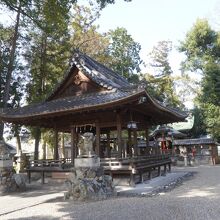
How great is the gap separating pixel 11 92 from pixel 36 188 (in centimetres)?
1334

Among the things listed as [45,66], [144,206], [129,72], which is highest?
[129,72]

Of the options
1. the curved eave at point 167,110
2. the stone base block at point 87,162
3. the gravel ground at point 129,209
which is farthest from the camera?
the curved eave at point 167,110

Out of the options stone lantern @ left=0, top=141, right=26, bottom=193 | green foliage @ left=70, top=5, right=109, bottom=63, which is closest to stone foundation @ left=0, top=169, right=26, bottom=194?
stone lantern @ left=0, top=141, right=26, bottom=193

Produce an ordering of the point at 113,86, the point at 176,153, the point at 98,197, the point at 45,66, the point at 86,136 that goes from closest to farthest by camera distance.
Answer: the point at 98,197 < the point at 86,136 < the point at 113,86 < the point at 45,66 < the point at 176,153

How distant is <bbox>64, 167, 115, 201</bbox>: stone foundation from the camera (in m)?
12.1

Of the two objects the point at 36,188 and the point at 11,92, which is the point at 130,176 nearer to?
the point at 36,188

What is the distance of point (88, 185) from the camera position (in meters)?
12.3

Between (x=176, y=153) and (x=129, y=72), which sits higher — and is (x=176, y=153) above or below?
below

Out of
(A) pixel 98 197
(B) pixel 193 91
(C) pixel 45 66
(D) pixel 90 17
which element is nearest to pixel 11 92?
(C) pixel 45 66

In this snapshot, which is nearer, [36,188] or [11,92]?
[36,188]

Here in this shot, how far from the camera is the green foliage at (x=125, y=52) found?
39.8 m

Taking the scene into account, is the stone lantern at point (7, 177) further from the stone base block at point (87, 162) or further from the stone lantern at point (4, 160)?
the stone base block at point (87, 162)

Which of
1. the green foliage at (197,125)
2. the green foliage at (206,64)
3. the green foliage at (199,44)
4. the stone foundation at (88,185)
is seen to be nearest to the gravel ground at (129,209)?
the stone foundation at (88,185)

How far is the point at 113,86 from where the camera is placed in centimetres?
1739
